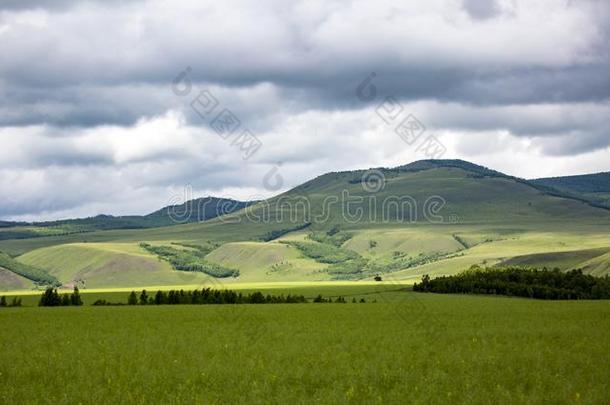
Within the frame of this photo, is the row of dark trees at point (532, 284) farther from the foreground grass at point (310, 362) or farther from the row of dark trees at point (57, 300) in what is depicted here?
the row of dark trees at point (57, 300)

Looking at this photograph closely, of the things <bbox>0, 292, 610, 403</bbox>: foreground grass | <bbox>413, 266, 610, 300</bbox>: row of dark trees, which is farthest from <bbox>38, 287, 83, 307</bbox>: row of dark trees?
<bbox>413, 266, 610, 300</bbox>: row of dark trees

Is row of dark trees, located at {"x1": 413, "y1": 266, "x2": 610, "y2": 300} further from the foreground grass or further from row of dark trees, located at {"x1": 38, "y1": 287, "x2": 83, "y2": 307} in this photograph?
row of dark trees, located at {"x1": 38, "y1": 287, "x2": 83, "y2": 307}

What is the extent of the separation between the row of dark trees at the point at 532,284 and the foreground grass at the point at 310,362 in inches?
2521

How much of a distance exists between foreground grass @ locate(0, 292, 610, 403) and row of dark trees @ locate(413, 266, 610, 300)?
2521 inches

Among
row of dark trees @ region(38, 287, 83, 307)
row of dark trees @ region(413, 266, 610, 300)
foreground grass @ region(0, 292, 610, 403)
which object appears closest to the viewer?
foreground grass @ region(0, 292, 610, 403)

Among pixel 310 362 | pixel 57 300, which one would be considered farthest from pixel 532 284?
pixel 310 362

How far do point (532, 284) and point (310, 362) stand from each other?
320 ft

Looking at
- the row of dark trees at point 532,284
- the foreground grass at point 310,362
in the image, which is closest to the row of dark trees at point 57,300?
the foreground grass at point 310,362

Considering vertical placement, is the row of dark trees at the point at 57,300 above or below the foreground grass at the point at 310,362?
below

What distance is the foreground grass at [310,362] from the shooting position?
31.2 meters

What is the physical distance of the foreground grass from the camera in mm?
31156

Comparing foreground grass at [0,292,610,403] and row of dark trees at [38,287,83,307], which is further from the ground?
foreground grass at [0,292,610,403]

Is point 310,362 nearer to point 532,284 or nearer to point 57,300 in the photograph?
point 57,300

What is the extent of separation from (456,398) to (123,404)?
12503mm
